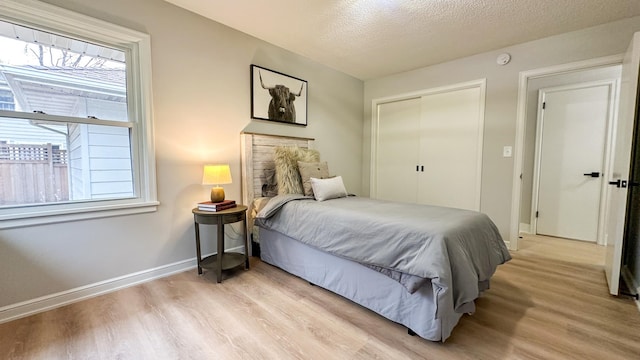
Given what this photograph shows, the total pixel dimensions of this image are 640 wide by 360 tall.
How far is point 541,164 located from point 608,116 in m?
0.86

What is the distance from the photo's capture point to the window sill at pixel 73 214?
1.68 meters

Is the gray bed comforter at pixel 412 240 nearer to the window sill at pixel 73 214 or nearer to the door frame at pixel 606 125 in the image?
the window sill at pixel 73 214

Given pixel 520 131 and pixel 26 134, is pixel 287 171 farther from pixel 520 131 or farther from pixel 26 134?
pixel 520 131

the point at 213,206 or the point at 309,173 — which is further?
the point at 309,173

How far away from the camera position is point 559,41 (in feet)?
8.89

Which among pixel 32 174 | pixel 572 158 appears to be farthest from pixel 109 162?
pixel 572 158

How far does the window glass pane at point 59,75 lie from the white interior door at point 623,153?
390 cm

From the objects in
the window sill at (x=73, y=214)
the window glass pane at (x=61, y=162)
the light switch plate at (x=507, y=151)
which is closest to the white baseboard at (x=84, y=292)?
the window sill at (x=73, y=214)

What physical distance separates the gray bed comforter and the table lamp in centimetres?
49

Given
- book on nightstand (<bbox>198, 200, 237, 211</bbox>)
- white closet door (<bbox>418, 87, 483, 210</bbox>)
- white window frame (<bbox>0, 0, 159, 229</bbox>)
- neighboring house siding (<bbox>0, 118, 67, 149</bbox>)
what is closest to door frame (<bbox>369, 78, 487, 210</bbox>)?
white closet door (<bbox>418, 87, 483, 210</bbox>)

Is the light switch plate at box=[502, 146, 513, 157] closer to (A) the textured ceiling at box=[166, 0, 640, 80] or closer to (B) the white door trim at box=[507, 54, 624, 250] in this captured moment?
(B) the white door trim at box=[507, 54, 624, 250]

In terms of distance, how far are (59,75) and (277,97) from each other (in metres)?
1.85

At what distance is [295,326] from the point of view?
1.63 meters

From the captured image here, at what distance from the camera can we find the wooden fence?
170cm
